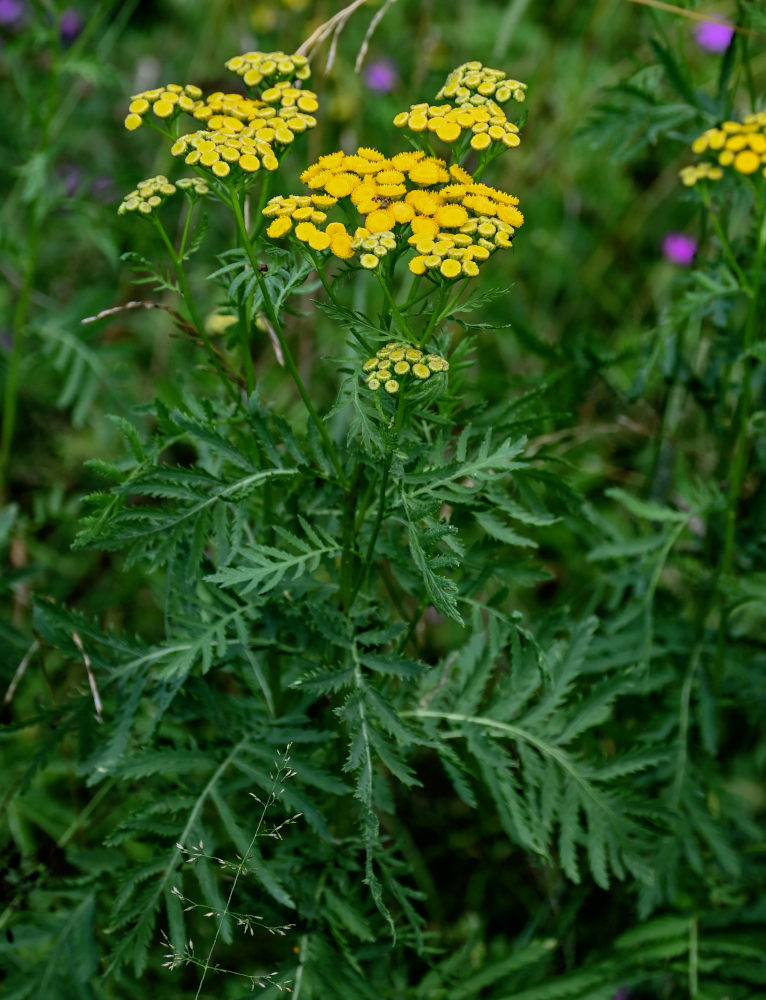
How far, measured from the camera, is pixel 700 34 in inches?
184

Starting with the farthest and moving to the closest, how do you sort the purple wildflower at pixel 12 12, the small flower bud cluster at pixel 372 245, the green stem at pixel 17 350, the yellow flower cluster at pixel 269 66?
the purple wildflower at pixel 12 12
the green stem at pixel 17 350
the yellow flower cluster at pixel 269 66
the small flower bud cluster at pixel 372 245

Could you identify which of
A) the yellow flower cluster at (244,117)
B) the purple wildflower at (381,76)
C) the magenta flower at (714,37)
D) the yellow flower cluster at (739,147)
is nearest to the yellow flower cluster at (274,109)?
the yellow flower cluster at (244,117)

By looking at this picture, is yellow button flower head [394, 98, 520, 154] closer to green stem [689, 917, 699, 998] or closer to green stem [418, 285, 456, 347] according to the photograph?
green stem [418, 285, 456, 347]

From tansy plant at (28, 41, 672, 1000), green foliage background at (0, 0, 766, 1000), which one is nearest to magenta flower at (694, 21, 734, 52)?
green foliage background at (0, 0, 766, 1000)

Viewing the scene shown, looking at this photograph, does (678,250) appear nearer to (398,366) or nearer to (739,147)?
(739,147)

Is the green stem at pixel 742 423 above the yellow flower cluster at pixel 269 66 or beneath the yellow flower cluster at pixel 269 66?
beneath

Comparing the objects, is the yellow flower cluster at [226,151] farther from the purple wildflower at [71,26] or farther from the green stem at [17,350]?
the purple wildflower at [71,26]

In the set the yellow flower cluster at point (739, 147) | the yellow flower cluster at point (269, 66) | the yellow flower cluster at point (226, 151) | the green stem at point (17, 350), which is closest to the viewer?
the yellow flower cluster at point (226, 151)

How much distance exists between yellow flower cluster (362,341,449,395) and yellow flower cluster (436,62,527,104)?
1.72 feet

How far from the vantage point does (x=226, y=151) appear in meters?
1.52

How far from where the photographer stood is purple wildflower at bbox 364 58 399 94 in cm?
446

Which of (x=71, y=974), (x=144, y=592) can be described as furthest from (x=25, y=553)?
(x=71, y=974)

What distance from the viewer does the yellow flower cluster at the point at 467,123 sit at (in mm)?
1568

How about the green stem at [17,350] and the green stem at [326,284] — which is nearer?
the green stem at [326,284]
